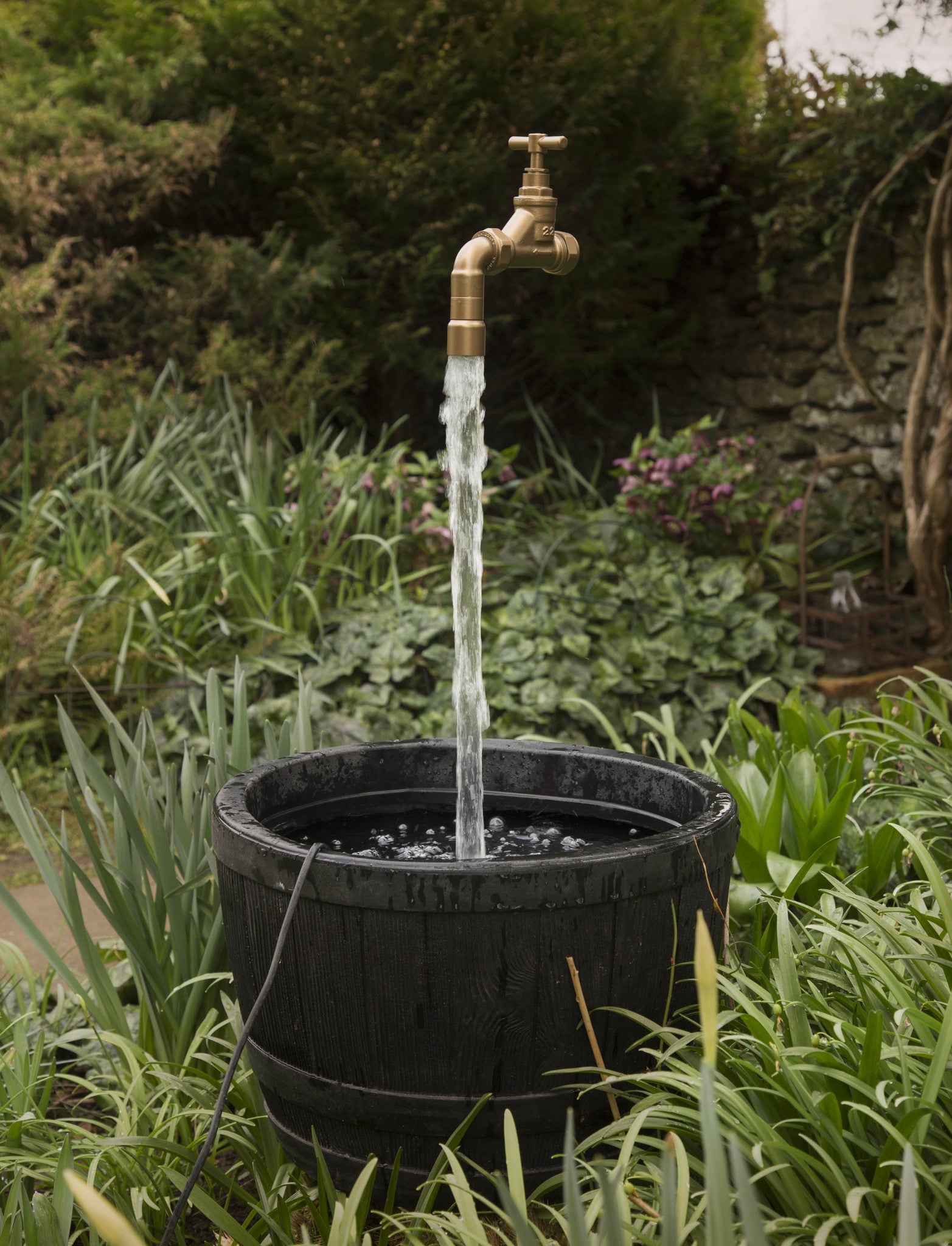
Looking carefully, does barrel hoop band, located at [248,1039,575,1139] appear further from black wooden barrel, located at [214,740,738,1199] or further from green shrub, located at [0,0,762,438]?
green shrub, located at [0,0,762,438]

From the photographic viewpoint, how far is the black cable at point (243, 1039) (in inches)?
47.6

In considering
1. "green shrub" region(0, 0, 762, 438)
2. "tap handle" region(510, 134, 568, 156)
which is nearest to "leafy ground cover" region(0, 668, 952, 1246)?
"tap handle" region(510, 134, 568, 156)

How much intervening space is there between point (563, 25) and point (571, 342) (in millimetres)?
1381

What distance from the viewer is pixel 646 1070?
1408mm

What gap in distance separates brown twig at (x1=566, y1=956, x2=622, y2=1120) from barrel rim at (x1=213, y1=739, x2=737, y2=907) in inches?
3.6

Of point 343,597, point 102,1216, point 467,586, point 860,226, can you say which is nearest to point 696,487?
point 343,597

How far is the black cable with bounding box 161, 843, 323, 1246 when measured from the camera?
1.21m

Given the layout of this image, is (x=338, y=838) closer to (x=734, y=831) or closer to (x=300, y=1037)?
(x=300, y=1037)

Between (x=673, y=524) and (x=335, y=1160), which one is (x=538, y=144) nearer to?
(x=335, y=1160)

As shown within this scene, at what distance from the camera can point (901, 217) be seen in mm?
4613

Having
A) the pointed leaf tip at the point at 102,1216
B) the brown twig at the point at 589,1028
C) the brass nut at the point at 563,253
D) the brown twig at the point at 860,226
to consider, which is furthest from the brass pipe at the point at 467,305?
the brown twig at the point at 860,226

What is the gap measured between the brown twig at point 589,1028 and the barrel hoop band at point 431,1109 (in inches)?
1.8

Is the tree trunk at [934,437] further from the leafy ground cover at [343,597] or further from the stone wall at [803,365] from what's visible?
the leafy ground cover at [343,597]

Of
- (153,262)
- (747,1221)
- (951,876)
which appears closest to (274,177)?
(153,262)
